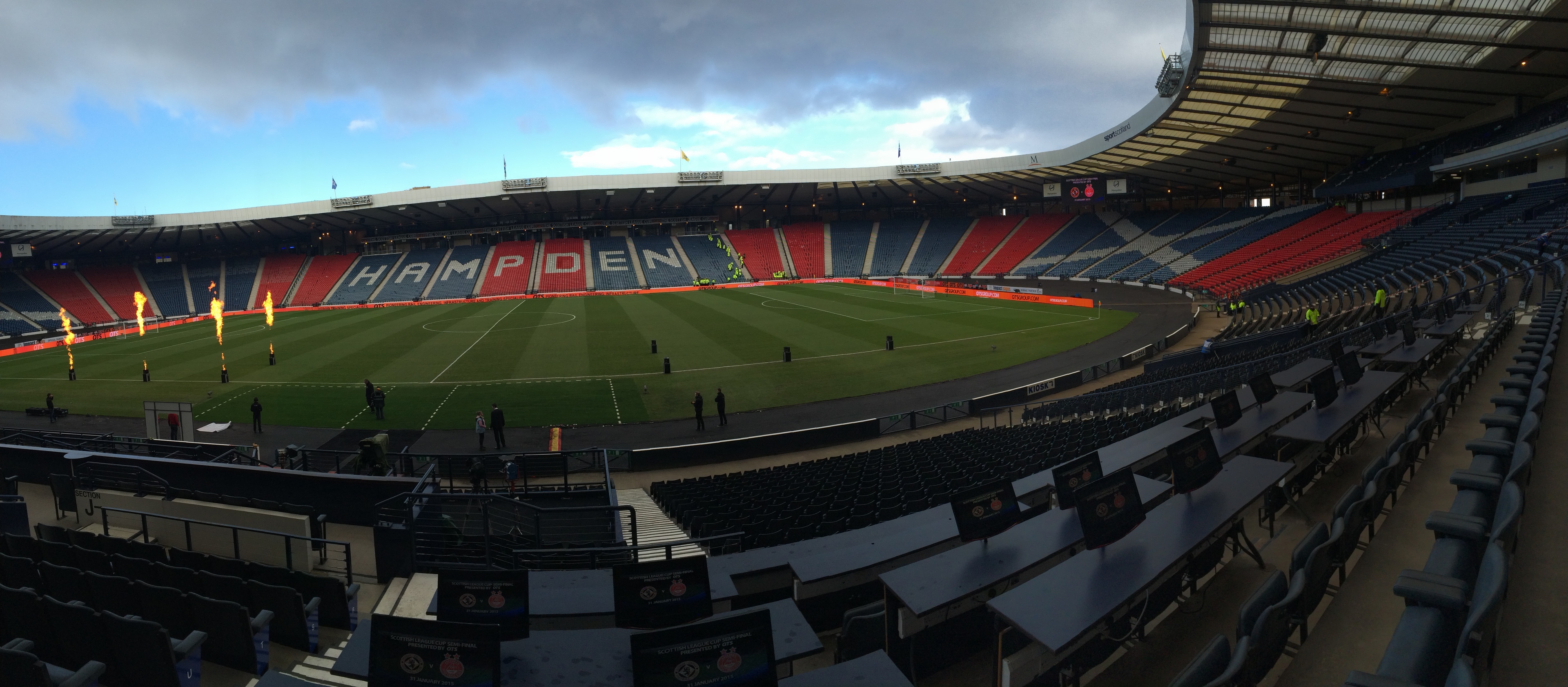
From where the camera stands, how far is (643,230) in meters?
95.9

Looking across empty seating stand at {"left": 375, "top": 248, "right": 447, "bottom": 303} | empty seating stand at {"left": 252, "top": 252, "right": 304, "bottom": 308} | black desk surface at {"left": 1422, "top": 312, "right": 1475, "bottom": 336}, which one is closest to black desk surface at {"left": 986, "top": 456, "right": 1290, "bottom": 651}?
black desk surface at {"left": 1422, "top": 312, "right": 1475, "bottom": 336}

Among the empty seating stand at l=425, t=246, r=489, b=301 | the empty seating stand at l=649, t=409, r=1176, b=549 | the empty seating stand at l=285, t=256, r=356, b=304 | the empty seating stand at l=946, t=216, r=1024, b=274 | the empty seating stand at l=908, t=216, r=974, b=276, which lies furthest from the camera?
the empty seating stand at l=908, t=216, r=974, b=276

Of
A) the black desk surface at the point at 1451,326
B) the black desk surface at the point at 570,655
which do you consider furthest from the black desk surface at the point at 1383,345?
the black desk surface at the point at 570,655

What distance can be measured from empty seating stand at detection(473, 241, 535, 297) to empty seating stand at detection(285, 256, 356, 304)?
41.9ft

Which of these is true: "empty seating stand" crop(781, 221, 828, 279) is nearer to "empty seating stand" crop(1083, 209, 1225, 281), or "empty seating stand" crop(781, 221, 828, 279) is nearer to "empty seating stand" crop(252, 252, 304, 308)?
"empty seating stand" crop(1083, 209, 1225, 281)

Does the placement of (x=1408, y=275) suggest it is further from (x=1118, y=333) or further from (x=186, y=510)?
(x=186, y=510)

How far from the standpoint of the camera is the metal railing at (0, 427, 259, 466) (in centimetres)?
1698

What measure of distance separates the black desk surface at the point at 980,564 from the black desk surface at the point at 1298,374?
7.76m

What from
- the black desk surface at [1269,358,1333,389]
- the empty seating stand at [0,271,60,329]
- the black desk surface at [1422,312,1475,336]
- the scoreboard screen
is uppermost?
the scoreboard screen

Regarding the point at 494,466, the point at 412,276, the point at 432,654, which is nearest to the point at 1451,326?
the point at 432,654

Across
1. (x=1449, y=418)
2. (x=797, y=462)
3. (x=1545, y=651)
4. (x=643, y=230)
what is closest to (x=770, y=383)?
(x=797, y=462)

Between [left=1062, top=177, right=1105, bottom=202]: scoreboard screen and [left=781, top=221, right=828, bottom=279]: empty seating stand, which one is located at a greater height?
[left=1062, top=177, right=1105, bottom=202]: scoreboard screen

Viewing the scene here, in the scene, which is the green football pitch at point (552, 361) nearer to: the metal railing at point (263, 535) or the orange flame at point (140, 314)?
the orange flame at point (140, 314)

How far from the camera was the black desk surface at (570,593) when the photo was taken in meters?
5.79
